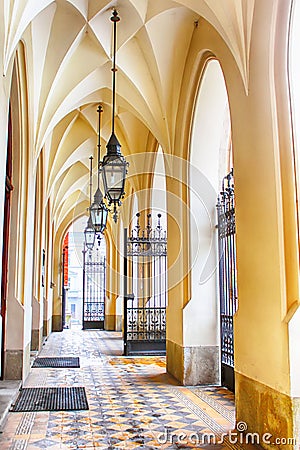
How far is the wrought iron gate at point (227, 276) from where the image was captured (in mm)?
6230

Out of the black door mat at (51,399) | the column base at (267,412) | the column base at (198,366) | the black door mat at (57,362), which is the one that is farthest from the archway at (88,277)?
the column base at (267,412)

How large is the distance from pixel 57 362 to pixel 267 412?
5768mm

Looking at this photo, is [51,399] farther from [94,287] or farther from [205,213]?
[94,287]

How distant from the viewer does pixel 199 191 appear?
22.3 feet

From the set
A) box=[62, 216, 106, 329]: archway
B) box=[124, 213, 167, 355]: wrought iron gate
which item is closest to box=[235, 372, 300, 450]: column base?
box=[124, 213, 167, 355]: wrought iron gate

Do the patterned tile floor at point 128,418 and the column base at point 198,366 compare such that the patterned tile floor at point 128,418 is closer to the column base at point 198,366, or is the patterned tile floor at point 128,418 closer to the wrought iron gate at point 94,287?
the column base at point 198,366

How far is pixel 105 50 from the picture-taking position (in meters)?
7.03

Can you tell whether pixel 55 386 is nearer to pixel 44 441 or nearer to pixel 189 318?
pixel 189 318

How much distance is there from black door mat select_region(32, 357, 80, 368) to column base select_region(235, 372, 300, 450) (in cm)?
472

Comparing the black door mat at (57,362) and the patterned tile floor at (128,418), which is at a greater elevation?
the patterned tile floor at (128,418)

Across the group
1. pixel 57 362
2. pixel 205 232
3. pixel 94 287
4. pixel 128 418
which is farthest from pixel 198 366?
pixel 94 287

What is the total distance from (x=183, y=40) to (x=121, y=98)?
2.07m

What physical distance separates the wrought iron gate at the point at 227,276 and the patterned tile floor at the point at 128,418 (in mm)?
392

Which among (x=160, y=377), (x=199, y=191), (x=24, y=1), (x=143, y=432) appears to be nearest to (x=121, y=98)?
(x=199, y=191)
